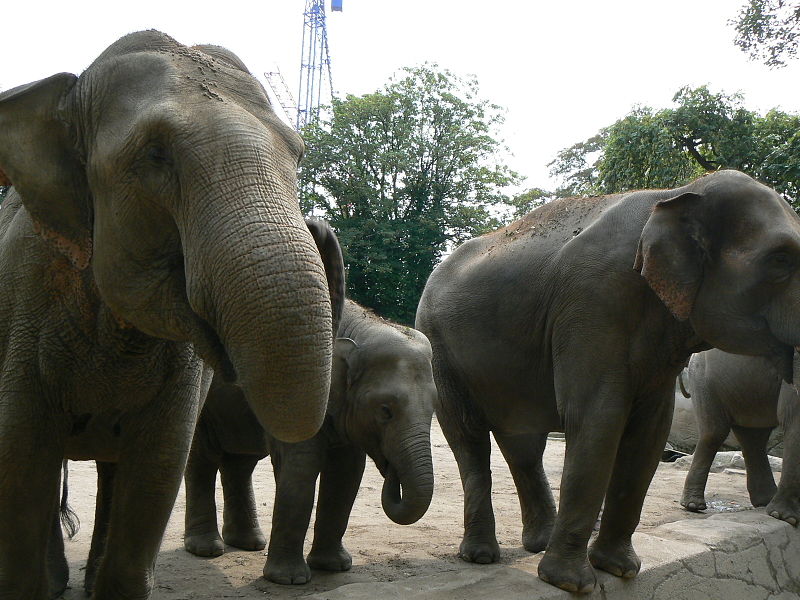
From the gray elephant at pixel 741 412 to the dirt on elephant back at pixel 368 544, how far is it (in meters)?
0.31

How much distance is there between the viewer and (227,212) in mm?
2035

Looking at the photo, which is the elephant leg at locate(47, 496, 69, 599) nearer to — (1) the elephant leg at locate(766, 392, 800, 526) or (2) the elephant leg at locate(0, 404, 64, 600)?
(2) the elephant leg at locate(0, 404, 64, 600)

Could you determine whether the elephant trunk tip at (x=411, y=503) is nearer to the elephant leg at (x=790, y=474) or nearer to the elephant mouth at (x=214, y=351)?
the elephant mouth at (x=214, y=351)

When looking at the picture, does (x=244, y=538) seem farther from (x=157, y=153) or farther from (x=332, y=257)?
(x=157, y=153)

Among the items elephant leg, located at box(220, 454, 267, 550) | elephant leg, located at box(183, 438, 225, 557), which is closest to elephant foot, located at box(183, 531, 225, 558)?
elephant leg, located at box(183, 438, 225, 557)

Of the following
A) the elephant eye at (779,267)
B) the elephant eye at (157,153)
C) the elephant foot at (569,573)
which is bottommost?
the elephant foot at (569,573)

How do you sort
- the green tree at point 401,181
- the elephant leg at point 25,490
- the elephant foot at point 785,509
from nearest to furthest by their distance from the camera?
the elephant leg at point 25,490 < the elephant foot at point 785,509 < the green tree at point 401,181

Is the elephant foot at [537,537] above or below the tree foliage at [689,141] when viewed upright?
below

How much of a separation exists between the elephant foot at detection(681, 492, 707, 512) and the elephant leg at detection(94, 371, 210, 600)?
5591 mm

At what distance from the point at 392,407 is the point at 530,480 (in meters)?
1.65

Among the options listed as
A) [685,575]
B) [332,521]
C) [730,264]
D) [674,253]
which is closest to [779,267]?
[730,264]

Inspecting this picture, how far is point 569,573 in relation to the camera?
407 cm

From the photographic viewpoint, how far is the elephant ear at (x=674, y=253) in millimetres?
3990

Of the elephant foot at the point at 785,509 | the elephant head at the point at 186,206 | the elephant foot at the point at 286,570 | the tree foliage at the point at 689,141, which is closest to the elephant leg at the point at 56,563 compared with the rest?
the elephant foot at the point at 286,570
